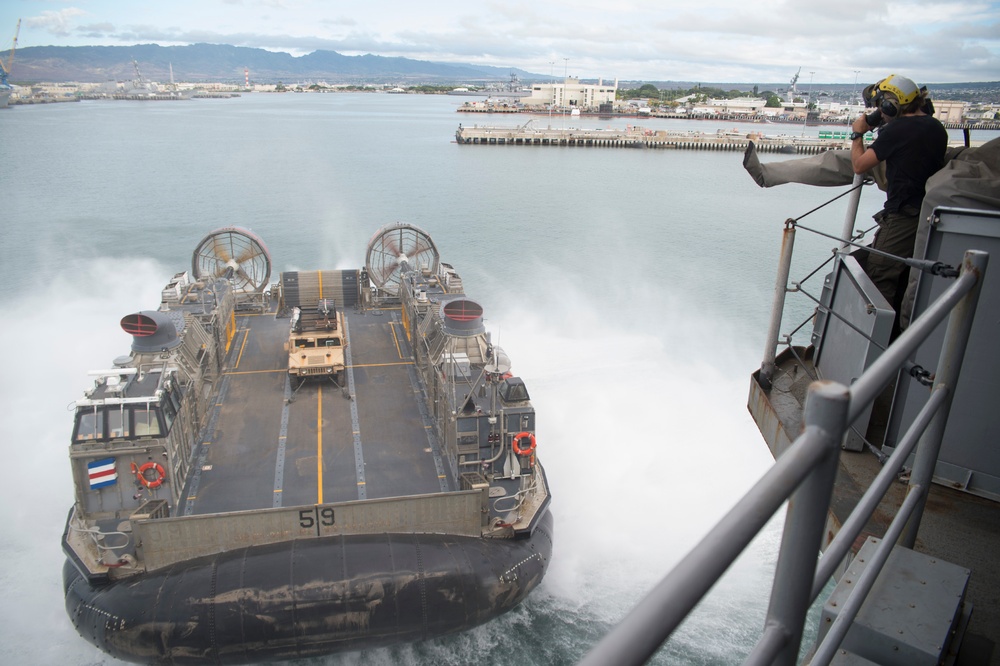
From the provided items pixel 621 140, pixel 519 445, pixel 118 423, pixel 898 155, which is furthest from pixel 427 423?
pixel 621 140

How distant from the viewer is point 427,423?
13.7 meters

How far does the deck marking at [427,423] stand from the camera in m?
11.9

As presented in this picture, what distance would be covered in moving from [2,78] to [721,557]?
14609 cm

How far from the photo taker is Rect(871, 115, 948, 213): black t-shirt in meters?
4.32

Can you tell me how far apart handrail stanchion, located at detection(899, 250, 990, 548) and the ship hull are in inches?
327

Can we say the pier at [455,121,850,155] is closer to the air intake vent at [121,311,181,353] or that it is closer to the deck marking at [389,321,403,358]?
the deck marking at [389,321,403,358]

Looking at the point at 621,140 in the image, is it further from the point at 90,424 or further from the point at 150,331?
the point at 90,424

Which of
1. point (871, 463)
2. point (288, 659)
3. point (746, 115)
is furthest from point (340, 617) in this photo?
point (746, 115)

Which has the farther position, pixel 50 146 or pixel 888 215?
pixel 50 146

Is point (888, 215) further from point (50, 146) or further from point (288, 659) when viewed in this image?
point (50, 146)

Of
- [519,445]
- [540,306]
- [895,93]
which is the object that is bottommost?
[540,306]

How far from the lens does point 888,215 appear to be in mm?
4645

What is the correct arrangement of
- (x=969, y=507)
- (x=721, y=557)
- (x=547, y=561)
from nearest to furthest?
(x=721, y=557)
(x=969, y=507)
(x=547, y=561)

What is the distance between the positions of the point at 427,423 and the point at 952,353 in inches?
468
